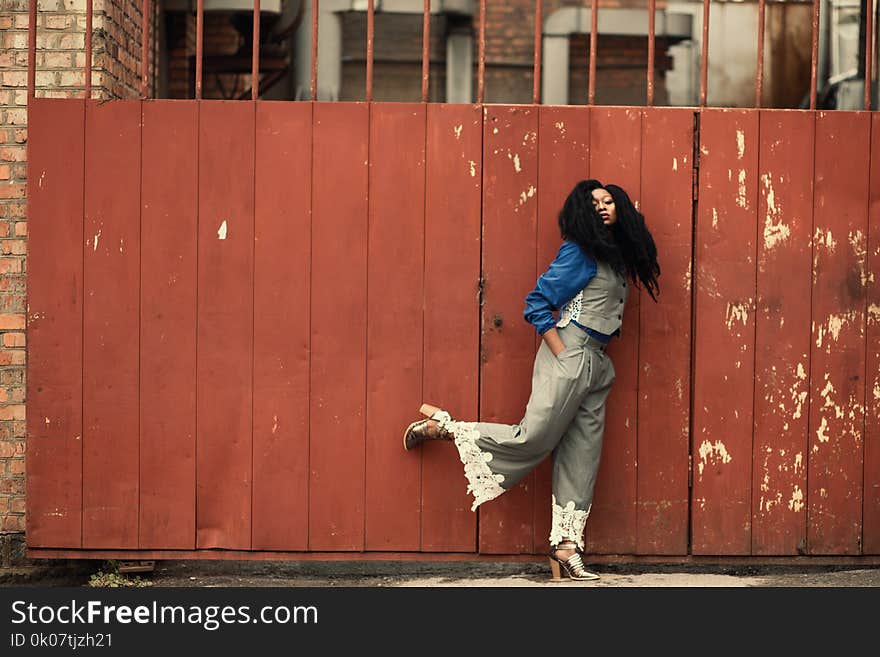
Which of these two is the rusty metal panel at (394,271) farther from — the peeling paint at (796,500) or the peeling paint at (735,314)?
the peeling paint at (796,500)

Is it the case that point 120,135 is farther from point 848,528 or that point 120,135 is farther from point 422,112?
point 848,528

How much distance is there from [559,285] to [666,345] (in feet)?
2.18

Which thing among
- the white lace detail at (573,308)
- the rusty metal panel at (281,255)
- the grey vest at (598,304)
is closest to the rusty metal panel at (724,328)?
the grey vest at (598,304)

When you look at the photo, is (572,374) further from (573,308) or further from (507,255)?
(507,255)

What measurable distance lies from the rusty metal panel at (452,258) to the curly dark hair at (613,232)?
45 cm

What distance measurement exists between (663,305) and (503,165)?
0.93m

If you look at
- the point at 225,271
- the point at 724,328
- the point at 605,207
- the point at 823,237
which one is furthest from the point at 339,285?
the point at 823,237

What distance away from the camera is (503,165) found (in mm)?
4922

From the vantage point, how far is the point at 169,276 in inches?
195

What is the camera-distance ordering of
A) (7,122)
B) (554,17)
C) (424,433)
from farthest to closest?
(554,17) < (7,122) < (424,433)

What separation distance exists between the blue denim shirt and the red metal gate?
283mm

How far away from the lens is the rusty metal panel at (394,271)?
16.2ft

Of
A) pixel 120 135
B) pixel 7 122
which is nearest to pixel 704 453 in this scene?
pixel 120 135

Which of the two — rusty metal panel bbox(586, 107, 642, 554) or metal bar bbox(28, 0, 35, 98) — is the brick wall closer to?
metal bar bbox(28, 0, 35, 98)
